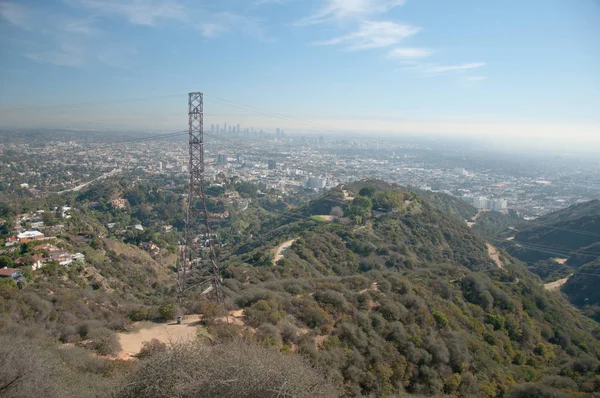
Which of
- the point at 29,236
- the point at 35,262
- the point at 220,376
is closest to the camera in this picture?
the point at 220,376

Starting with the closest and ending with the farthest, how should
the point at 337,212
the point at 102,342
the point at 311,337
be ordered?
1. the point at 102,342
2. the point at 311,337
3. the point at 337,212

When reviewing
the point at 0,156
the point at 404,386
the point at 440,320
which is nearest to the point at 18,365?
the point at 404,386

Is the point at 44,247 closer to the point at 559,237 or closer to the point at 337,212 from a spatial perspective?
the point at 337,212

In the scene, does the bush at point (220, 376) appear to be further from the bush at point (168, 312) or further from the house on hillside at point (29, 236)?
the house on hillside at point (29, 236)

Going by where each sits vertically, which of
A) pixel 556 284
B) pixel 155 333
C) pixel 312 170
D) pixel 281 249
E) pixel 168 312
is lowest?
pixel 556 284

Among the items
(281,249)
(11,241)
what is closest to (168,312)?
(281,249)

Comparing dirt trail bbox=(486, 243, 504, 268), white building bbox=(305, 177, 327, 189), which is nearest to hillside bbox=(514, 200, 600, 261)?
dirt trail bbox=(486, 243, 504, 268)

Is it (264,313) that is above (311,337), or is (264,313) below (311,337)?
above

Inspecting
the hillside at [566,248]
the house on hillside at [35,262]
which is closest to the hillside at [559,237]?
the hillside at [566,248]

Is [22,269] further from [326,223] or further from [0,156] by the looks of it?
[0,156]
